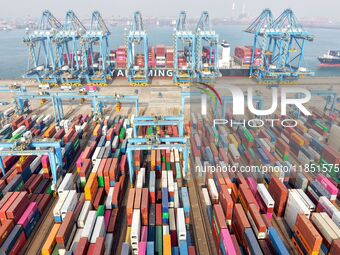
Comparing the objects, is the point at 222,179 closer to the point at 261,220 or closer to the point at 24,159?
the point at 261,220

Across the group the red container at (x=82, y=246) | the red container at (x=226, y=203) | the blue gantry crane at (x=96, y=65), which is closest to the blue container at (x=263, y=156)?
the red container at (x=226, y=203)

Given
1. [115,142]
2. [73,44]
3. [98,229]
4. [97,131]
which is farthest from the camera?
[73,44]

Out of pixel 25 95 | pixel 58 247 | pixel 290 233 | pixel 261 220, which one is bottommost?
pixel 290 233

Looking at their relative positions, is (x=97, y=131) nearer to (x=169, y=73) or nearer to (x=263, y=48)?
(x=169, y=73)

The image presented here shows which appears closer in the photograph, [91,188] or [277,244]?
[277,244]

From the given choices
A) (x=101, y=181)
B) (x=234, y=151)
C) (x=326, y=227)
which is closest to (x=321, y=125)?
(x=234, y=151)

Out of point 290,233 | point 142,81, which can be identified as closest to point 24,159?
point 290,233
